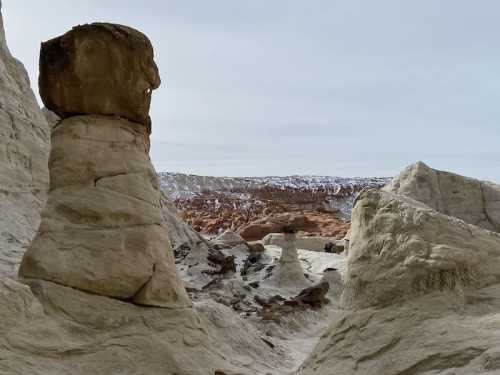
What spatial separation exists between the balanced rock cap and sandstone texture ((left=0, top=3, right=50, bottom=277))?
10.5ft

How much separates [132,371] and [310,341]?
17.7 ft

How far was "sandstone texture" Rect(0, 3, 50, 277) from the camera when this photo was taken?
348 inches

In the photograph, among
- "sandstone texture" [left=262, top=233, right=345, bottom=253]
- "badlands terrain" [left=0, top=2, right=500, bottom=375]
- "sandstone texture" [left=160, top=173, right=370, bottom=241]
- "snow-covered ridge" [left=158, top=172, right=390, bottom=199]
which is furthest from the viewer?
"snow-covered ridge" [left=158, top=172, right=390, bottom=199]

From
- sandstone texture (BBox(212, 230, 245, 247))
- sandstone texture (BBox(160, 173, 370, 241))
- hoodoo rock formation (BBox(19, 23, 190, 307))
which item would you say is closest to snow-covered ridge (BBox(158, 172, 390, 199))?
sandstone texture (BBox(160, 173, 370, 241))

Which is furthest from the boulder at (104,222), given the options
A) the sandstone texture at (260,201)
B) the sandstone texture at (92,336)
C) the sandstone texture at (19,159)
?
the sandstone texture at (260,201)

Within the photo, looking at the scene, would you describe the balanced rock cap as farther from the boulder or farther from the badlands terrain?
the boulder

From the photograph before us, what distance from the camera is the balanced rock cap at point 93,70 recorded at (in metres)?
5.34

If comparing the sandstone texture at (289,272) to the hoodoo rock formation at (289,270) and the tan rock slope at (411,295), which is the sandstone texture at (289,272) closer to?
the hoodoo rock formation at (289,270)

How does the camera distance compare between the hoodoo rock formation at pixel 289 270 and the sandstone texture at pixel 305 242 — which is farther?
the sandstone texture at pixel 305 242

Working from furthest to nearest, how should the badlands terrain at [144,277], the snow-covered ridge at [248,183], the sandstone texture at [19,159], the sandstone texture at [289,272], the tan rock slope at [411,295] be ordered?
the snow-covered ridge at [248,183]
the sandstone texture at [289,272]
the sandstone texture at [19,159]
the badlands terrain at [144,277]
the tan rock slope at [411,295]

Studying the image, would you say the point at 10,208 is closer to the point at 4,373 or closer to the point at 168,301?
the point at 168,301

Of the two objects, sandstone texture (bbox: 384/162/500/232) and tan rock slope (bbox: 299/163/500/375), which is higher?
sandstone texture (bbox: 384/162/500/232)

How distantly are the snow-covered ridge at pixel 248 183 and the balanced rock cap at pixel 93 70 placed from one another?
43.0 m

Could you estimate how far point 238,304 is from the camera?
10.0 m
